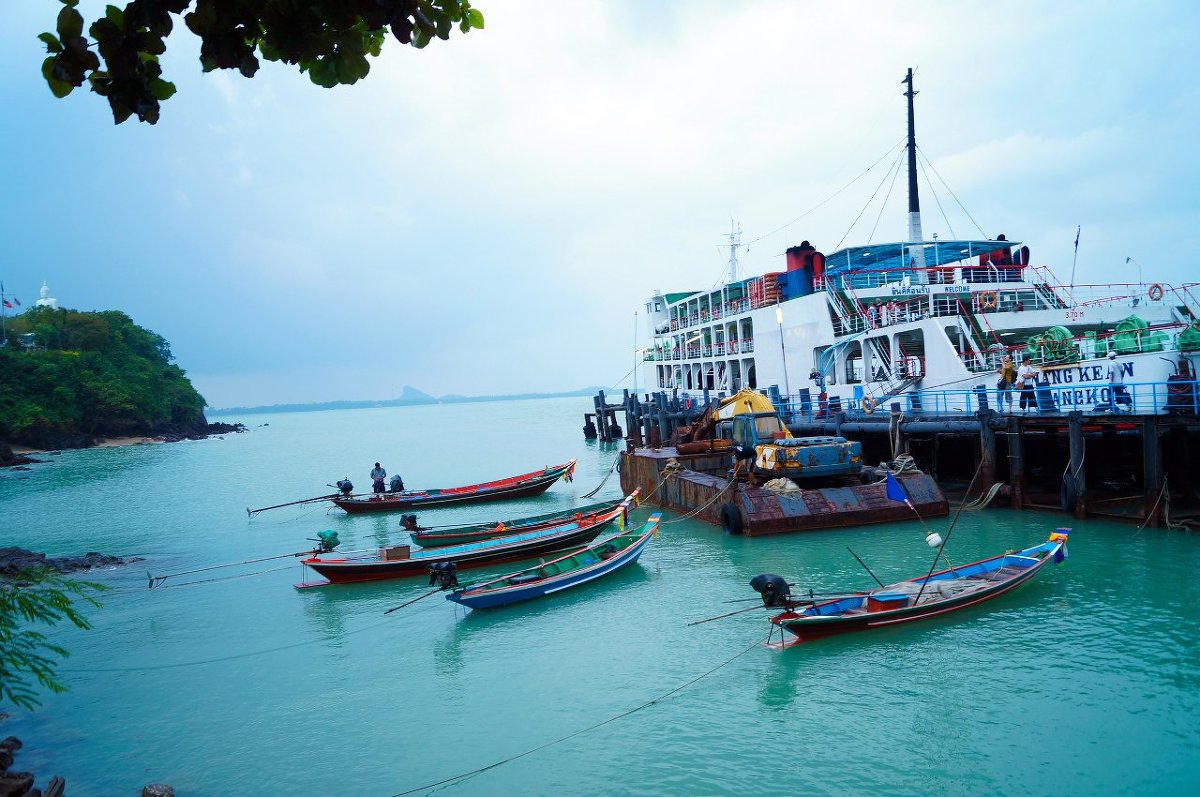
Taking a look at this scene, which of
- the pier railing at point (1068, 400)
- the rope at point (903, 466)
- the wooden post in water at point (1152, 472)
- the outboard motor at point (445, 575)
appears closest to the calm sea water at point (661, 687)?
the wooden post in water at point (1152, 472)

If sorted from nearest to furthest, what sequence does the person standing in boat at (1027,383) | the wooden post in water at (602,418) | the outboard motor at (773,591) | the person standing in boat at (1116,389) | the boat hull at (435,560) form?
the outboard motor at (773,591), the boat hull at (435,560), the person standing in boat at (1116,389), the person standing in boat at (1027,383), the wooden post in water at (602,418)

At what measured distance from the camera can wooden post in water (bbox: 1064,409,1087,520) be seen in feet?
61.2

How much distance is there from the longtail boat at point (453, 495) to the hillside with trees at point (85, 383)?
71027mm

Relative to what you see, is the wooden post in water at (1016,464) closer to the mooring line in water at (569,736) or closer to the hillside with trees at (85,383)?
the mooring line in water at (569,736)

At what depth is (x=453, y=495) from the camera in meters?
33.6

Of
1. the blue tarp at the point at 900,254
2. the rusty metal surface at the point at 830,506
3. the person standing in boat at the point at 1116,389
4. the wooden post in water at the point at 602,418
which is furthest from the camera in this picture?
the wooden post in water at the point at 602,418

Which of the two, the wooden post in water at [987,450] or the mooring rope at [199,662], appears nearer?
the mooring rope at [199,662]

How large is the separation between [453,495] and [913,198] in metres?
26.9

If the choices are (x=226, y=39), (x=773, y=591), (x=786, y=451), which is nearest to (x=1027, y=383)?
(x=786, y=451)

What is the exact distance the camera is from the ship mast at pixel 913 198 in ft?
119

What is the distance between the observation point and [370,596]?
1822 centimetres

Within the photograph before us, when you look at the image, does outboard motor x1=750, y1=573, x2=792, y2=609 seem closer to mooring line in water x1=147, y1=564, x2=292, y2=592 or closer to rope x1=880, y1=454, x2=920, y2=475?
rope x1=880, y1=454, x2=920, y2=475

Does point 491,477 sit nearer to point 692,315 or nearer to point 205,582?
point 692,315

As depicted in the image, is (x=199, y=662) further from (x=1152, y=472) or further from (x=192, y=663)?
(x=1152, y=472)
